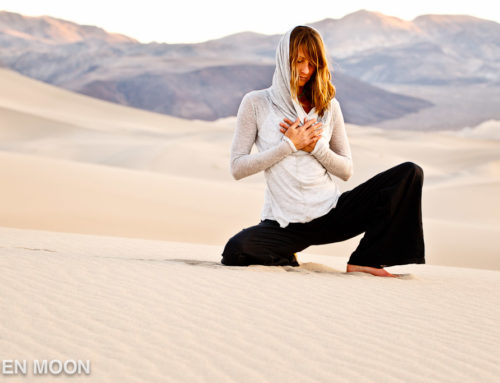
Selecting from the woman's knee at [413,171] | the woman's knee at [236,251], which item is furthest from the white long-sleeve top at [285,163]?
the woman's knee at [413,171]

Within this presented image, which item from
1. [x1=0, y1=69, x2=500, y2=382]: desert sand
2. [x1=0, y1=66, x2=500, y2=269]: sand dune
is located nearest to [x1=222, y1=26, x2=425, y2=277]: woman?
[x1=0, y1=69, x2=500, y2=382]: desert sand

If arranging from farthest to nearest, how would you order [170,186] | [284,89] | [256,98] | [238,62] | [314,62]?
[238,62] < [170,186] < [256,98] < [284,89] < [314,62]

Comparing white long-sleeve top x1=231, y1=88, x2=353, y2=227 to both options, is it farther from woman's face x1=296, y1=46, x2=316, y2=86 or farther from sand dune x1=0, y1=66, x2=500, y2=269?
sand dune x1=0, y1=66, x2=500, y2=269

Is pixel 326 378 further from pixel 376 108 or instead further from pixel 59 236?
pixel 376 108

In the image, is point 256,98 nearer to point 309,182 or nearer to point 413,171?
point 309,182

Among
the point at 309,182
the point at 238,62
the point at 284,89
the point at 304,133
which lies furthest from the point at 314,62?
the point at 238,62

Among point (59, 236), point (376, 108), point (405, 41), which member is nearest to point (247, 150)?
point (59, 236)

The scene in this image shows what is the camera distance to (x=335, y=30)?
108 meters

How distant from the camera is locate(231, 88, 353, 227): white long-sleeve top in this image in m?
5.14

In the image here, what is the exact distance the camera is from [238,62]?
238 feet

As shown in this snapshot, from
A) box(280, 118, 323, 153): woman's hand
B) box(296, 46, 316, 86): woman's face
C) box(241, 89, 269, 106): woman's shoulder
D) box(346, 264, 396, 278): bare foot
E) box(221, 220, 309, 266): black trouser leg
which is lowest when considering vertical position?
box(346, 264, 396, 278): bare foot

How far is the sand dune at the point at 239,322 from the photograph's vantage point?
124 inches

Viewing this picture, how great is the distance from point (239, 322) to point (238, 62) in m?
70.0

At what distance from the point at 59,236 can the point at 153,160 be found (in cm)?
1342
